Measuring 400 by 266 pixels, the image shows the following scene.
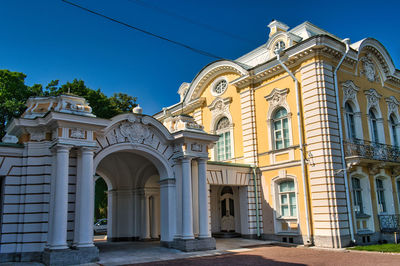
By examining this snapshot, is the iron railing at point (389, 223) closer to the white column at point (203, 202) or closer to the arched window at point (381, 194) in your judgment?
the arched window at point (381, 194)

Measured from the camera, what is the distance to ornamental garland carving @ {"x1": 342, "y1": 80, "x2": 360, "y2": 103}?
1850cm

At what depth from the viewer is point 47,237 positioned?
504 inches

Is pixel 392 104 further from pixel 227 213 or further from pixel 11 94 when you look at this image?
pixel 11 94

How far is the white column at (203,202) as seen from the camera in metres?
15.7

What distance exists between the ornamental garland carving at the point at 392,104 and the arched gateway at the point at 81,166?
11.3m

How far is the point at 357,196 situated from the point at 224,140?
7912 millimetres

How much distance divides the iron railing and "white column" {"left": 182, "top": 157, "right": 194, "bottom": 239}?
9.33m

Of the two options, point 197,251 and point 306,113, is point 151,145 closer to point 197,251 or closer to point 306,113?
point 197,251

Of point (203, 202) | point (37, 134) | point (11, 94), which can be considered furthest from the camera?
point (11, 94)

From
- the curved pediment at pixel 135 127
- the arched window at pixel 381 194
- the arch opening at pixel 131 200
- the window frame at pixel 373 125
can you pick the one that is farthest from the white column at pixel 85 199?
the window frame at pixel 373 125

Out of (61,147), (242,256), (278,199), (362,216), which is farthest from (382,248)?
(61,147)

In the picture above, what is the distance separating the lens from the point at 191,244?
15000 millimetres

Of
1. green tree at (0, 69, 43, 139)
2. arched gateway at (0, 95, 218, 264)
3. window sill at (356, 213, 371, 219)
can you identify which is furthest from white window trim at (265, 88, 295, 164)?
green tree at (0, 69, 43, 139)

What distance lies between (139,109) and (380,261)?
408 inches
